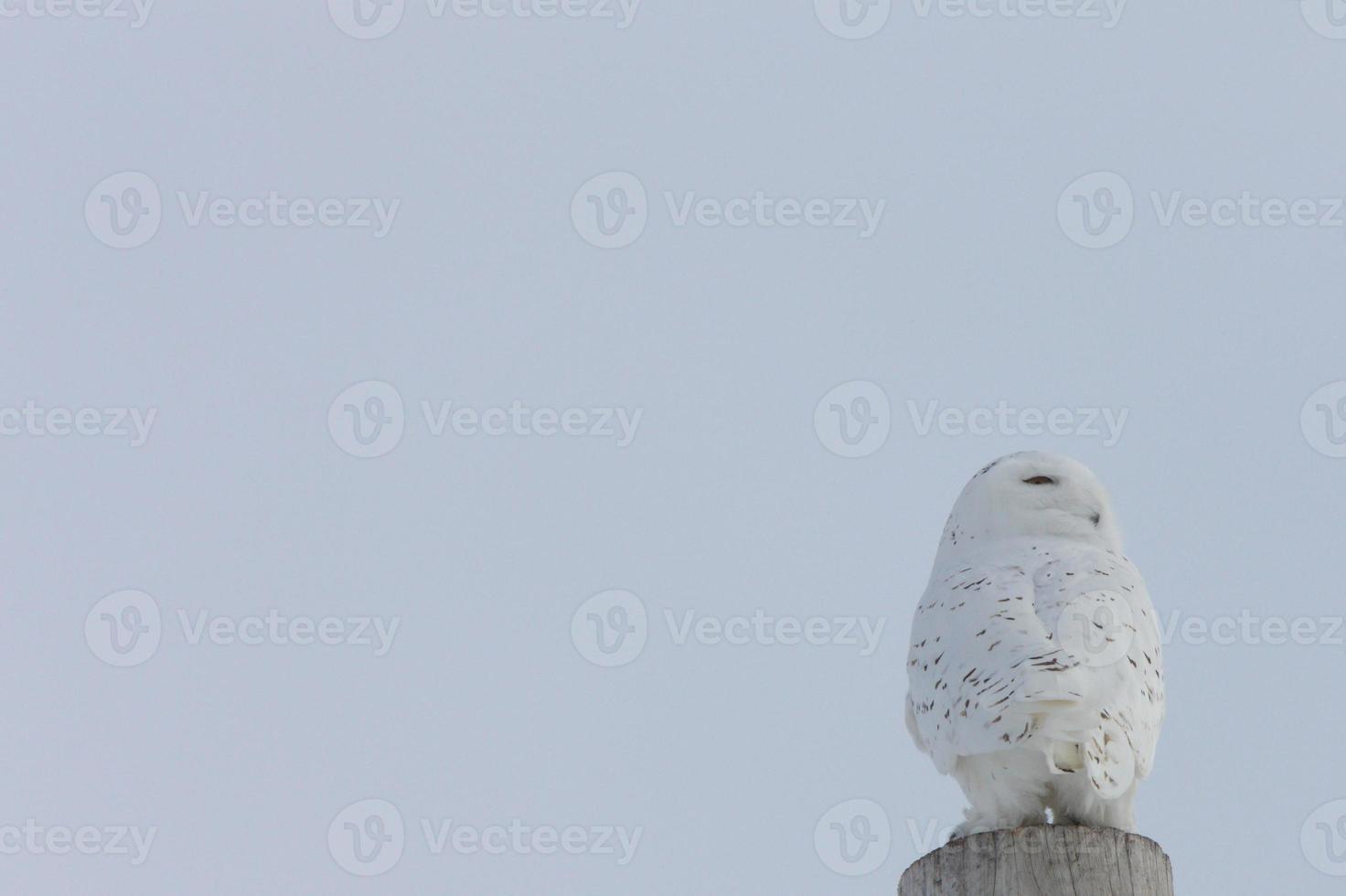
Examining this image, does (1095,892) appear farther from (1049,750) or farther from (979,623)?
(979,623)

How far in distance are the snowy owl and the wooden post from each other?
0.75 m

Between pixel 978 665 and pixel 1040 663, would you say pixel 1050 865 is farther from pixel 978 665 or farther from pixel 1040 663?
pixel 978 665

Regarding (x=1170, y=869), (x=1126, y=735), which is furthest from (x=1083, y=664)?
(x=1170, y=869)

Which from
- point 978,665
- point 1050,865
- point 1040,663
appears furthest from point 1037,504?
point 1050,865

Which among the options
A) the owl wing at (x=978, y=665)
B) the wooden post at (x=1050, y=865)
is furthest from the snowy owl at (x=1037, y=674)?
the wooden post at (x=1050, y=865)

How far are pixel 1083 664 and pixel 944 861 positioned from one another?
1.05 metres

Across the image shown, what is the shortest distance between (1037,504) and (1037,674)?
122 centimetres

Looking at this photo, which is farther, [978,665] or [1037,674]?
[978,665]

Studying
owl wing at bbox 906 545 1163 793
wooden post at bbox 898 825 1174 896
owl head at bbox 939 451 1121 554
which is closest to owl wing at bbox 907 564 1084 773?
owl wing at bbox 906 545 1163 793

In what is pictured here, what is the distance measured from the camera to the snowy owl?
13.4 feet

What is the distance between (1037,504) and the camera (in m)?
5.22

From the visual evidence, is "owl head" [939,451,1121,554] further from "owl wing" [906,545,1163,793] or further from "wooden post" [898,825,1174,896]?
"wooden post" [898,825,1174,896]

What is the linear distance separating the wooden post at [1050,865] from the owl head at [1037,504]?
1962 mm

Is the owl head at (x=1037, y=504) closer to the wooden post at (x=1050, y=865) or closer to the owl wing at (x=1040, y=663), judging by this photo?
the owl wing at (x=1040, y=663)
